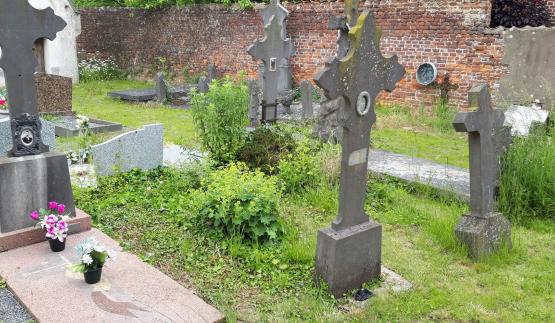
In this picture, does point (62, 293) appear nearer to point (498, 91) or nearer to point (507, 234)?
point (507, 234)

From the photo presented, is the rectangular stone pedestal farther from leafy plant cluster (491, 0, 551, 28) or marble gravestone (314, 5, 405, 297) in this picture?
leafy plant cluster (491, 0, 551, 28)

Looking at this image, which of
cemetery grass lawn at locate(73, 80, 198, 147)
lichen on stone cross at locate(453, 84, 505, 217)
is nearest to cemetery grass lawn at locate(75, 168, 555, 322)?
lichen on stone cross at locate(453, 84, 505, 217)

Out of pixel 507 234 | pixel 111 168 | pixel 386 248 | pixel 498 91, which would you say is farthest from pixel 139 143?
pixel 498 91

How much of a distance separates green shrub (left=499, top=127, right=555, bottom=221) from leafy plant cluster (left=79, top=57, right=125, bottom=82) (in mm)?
16175

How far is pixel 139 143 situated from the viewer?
22.9 feet

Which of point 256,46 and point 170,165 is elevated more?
point 256,46

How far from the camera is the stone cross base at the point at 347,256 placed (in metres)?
3.98

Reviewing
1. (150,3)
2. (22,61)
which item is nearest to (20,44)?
(22,61)

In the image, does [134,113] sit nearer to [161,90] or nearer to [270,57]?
[161,90]

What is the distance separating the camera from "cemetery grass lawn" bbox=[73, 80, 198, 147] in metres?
9.97

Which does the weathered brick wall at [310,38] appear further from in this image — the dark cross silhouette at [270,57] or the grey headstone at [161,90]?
the dark cross silhouette at [270,57]

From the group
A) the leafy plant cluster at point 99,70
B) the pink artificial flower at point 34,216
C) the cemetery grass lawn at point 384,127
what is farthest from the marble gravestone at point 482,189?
the leafy plant cluster at point 99,70

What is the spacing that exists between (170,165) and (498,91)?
744 centimetres

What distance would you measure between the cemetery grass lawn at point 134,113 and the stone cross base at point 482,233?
510cm
